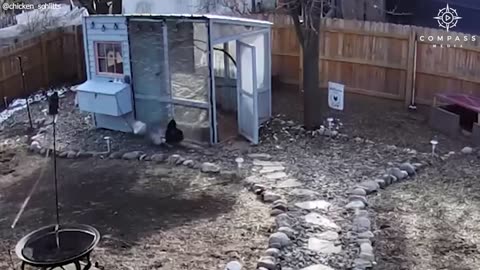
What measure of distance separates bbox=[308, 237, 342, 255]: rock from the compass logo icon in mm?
8018

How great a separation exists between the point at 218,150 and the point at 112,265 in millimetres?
3050

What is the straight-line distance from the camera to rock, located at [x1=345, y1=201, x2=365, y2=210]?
6250 millimetres

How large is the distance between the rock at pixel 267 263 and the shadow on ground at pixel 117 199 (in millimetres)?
1194

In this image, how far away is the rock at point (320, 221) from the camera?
5887 mm

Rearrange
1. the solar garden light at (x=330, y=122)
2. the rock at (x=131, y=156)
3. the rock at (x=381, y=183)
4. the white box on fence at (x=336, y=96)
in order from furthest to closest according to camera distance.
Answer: the white box on fence at (x=336, y=96), the solar garden light at (x=330, y=122), the rock at (x=131, y=156), the rock at (x=381, y=183)

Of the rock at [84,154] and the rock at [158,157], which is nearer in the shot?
the rock at [158,157]

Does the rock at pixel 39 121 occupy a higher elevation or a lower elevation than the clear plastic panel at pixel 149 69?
lower

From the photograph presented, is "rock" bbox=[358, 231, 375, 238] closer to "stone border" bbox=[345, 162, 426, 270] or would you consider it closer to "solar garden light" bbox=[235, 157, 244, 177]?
"stone border" bbox=[345, 162, 426, 270]

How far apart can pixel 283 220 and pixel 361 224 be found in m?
0.71

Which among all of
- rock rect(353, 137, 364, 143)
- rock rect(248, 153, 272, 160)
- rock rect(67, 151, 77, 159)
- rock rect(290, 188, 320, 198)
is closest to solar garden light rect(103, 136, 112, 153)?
rock rect(67, 151, 77, 159)

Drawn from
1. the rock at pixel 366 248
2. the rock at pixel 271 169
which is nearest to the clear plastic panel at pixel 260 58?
the rock at pixel 271 169

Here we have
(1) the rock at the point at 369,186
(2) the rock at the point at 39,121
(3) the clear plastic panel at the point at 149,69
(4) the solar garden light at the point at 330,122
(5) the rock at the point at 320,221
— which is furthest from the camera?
(2) the rock at the point at 39,121

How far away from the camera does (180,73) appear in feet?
27.8

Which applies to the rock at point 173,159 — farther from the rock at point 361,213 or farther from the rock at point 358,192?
the rock at point 361,213
